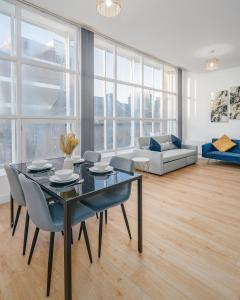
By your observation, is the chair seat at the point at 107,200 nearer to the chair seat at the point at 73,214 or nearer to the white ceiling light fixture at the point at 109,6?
the chair seat at the point at 73,214

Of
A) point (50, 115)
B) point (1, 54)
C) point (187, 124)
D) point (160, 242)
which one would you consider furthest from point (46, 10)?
point (187, 124)

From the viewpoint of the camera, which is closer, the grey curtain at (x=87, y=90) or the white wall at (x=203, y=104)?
the grey curtain at (x=87, y=90)

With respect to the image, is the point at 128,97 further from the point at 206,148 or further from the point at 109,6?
the point at 109,6

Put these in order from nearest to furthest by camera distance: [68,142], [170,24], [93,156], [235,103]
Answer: [68,142] < [93,156] < [170,24] < [235,103]

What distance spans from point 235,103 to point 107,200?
617 cm

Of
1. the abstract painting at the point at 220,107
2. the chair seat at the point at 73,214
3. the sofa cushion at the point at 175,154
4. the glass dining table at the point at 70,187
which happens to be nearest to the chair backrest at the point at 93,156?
the glass dining table at the point at 70,187

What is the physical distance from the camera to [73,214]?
5.65 feet

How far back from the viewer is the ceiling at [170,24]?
3.16 metres

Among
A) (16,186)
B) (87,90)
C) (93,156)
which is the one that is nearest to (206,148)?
(87,90)

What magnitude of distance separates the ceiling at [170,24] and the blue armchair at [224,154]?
2609 millimetres

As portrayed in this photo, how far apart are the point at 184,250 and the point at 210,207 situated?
4.12ft

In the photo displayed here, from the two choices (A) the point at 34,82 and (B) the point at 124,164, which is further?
(A) the point at 34,82

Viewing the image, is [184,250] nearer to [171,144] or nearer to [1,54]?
[1,54]

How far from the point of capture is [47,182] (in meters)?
1.77
